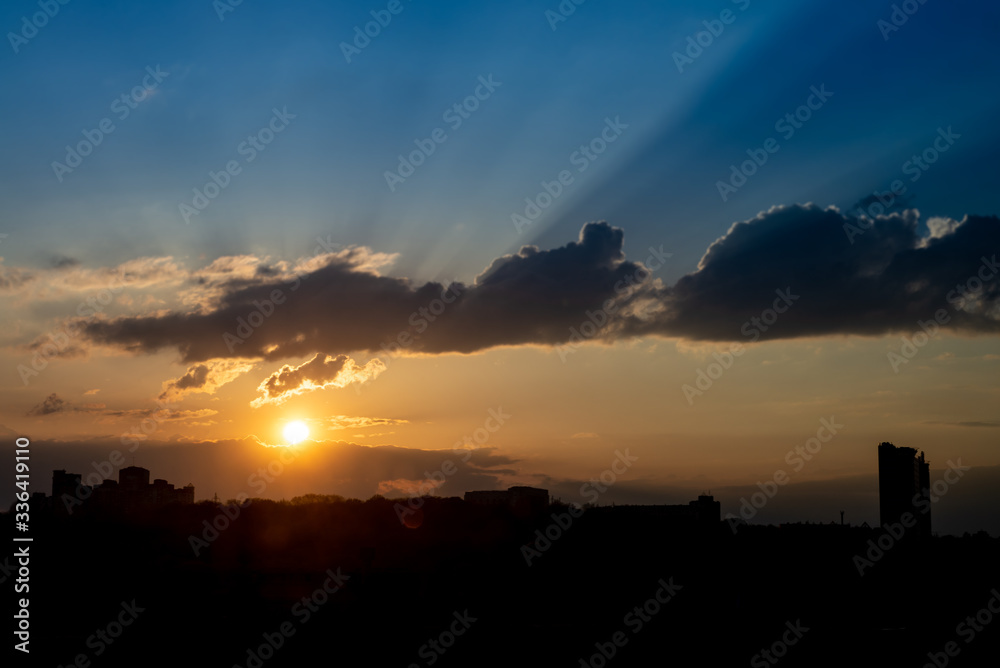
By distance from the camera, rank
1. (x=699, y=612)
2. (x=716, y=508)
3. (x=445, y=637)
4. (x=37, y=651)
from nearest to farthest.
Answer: (x=37, y=651) < (x=445, y=637) < (x=699, y=612) < (x=716, y=508)

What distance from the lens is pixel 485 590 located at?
36.6 meters

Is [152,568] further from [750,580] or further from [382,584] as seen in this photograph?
[750,580]

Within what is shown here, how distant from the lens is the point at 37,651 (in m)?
28.0

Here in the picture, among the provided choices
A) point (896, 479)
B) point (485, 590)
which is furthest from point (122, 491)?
point (896, 479)

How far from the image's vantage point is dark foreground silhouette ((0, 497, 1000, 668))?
1143 inches

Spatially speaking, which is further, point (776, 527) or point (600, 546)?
point (776, 527)

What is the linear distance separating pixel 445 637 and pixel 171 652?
899 cm

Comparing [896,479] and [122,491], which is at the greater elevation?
[122,491]

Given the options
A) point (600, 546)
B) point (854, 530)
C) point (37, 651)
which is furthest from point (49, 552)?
point (854, 530)

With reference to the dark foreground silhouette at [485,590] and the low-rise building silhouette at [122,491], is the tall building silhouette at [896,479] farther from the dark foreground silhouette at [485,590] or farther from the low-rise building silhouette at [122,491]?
the low-rise building silhouette at [122,491]

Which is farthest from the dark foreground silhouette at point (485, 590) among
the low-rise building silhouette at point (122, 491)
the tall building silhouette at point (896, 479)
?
the tall building silhouette at point (896, 479)

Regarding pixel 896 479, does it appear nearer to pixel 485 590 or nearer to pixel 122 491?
pixel 485 590

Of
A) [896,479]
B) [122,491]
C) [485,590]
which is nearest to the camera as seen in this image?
[485,590]

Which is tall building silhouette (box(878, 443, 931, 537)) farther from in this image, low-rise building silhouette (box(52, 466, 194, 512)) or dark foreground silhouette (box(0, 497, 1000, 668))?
low-rise building silhouette (box(52, 466, 194, 512))
